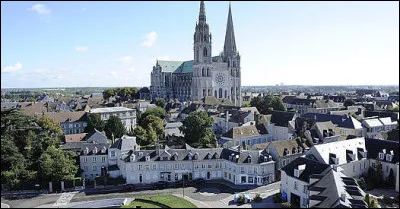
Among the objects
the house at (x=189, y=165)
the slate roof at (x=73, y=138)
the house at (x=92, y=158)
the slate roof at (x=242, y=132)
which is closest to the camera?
the house at (x=189, y=165)

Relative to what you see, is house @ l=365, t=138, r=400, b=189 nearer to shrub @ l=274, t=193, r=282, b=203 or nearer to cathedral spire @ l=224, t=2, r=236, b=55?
shrub @ l=274, t=193, r=282, b=203

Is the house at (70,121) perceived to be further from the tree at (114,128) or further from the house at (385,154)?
the house at (385,154)

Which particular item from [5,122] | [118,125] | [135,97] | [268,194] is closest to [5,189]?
[5,122]

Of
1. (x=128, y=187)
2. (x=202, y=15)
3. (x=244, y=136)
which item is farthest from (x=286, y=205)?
(x=202, y=15)

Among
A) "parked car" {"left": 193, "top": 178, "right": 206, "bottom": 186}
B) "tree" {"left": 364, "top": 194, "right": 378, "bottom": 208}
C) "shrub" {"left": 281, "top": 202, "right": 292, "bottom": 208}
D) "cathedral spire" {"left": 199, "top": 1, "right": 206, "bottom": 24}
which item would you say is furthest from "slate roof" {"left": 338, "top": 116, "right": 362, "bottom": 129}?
"cathedral spire" {"left": 199, "top": 1, "right": 206, "bottom": 24}

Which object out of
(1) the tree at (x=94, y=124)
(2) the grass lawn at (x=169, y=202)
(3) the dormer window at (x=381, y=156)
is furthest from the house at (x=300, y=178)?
(1) the tree at (x=94, y=124)

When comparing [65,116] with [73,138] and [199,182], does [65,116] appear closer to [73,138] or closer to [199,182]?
[73,138]

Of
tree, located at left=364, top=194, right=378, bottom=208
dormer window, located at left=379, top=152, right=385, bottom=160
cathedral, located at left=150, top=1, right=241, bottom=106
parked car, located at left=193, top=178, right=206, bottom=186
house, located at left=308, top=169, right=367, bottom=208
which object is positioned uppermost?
cathedral, located at left=150, top=1, right=241, bottom=106
